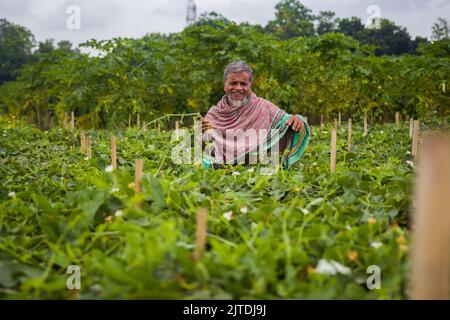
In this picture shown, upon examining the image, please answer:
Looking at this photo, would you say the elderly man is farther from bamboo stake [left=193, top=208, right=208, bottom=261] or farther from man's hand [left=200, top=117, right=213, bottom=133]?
bamboo stake [left=193, top=208, right=208, bottom=261]

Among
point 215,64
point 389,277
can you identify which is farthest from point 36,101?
point 389,277

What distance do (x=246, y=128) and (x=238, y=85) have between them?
0.33m

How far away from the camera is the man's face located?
11.2 feet

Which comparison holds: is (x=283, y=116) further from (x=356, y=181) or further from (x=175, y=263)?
(x=175, y=263)

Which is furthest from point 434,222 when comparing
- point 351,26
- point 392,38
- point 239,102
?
point 351,26

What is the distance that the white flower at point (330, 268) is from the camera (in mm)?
1219

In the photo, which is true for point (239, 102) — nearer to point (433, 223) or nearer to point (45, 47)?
point (433, 223)

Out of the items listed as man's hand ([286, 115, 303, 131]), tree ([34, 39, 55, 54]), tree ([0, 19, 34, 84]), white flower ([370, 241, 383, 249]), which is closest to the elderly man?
man's hand ([286, 115, 303, 131])

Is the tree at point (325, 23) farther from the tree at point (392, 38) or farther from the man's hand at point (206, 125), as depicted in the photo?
the man's hand at point (206, 125)

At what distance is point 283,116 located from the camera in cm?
345

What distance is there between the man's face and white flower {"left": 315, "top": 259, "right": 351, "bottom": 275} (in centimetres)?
234

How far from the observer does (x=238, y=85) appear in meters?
3.44
